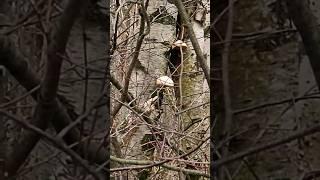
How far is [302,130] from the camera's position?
2.60 ft

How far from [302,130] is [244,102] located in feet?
0.27

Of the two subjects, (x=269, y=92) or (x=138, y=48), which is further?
(x=138, y=48)

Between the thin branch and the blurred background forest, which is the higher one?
the thin branch

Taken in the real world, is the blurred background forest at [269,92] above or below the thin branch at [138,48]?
below

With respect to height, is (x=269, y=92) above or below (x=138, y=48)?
below

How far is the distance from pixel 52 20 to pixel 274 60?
260 mm

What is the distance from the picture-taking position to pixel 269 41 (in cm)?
84

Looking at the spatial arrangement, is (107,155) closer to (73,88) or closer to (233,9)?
(73,88)

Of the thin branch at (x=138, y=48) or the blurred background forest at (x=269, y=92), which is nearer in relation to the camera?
the blurred background forest at (x=269, y=92)

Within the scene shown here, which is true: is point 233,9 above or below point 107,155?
above

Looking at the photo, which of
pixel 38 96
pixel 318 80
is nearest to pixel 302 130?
pixel 318 80

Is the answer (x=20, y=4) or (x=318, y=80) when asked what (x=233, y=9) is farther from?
(x=20, y=4)

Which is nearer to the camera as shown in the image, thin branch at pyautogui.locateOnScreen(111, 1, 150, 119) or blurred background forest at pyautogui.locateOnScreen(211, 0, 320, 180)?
blurred background forest at pyautogui.locateOnScreen(211, 0, 320, 180)

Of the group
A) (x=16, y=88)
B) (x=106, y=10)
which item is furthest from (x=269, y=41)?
(x=16, y=88)
